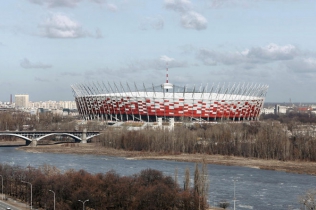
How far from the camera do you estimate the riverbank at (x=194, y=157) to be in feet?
116

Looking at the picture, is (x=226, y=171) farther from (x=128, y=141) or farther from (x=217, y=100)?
(x=217, y=100)

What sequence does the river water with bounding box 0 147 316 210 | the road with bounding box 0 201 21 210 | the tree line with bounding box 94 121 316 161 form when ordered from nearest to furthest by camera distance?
the road with bounding box 0 201 21 210 → the river water with bounding box 0 147 316 210 → the tree line with bounding box 94 121 316 161

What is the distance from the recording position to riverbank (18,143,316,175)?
3538 cm

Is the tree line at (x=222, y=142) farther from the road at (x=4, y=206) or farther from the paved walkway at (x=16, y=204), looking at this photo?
the road at (x=4, y=206)

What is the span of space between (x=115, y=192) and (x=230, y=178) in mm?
11344

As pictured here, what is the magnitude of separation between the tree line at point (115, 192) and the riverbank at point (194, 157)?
808 cm

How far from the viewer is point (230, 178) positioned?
99.6 ft

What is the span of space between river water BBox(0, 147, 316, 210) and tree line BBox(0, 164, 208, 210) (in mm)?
2437

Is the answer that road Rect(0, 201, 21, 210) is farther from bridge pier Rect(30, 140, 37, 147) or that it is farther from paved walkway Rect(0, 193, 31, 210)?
bridge pier Rect(30, 140, 37, 147)

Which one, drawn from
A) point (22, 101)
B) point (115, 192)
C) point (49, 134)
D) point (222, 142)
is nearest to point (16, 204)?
point (115, 192)

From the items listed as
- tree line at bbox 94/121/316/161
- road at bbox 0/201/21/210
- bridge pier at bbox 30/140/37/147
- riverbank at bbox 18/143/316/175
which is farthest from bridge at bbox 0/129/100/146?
road at bbox 0/201/21/210

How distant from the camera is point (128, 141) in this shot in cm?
4862

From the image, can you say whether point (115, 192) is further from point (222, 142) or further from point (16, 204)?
point (222, 142)

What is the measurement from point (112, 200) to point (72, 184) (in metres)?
2.02
